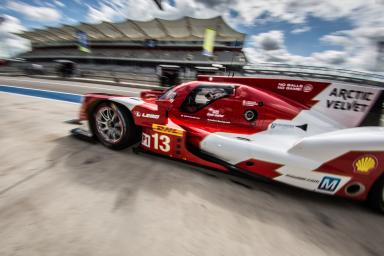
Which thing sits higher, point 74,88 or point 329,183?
point 74,88

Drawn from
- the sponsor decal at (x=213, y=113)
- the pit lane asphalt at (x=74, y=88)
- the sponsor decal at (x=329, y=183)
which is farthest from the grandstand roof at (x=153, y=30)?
the sponsor decal at (x=329, y=183)

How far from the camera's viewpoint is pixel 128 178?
2.49 m

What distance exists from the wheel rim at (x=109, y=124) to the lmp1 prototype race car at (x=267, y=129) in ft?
0.05

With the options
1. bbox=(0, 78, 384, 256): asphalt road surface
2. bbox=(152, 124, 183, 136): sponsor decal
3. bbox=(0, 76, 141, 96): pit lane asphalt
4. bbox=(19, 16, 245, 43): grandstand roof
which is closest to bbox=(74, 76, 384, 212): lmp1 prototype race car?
bbox=(152, 124, 183, 136): sponsor decal

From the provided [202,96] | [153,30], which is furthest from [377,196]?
[153,30]

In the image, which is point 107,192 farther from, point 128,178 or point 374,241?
point 374,241

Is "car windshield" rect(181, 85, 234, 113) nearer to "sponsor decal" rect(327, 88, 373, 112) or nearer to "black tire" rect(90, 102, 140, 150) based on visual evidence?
"black tire" rect(90, 102, 140, 150)

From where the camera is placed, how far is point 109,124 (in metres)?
3.26

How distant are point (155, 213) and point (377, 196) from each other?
2.19 meters

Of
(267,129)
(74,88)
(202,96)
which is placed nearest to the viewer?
(267,129)

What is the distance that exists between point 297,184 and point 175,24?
38992mm

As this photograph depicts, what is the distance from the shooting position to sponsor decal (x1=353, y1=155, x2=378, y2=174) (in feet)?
6.80

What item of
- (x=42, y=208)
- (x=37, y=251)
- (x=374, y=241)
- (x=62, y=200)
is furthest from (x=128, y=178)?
(x=374, y=241)

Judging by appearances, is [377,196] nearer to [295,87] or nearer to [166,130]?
[295,87]
